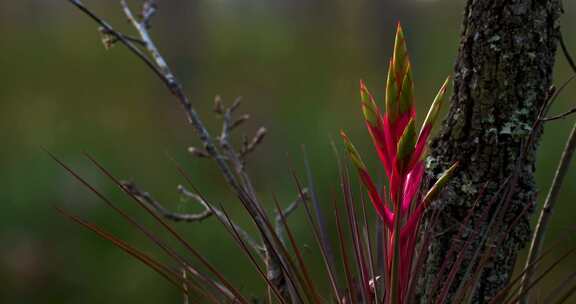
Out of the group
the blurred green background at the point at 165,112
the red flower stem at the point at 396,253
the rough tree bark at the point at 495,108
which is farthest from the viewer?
the blurred green background at the point at 165,112

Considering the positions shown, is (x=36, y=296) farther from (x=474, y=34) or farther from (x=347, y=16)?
(x=347, y=16)

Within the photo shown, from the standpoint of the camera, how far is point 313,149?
12.4ft

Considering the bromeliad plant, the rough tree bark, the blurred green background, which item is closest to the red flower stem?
the bromeliad plant

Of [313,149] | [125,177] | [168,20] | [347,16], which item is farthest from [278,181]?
[347,16]

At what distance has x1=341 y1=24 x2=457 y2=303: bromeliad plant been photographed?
24.6 inches

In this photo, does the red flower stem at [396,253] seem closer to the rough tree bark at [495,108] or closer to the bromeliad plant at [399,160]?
the bromeliad plant at [399,160]

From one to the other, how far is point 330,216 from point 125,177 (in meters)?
1.07

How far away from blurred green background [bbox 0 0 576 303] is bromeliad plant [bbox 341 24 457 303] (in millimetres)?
2271

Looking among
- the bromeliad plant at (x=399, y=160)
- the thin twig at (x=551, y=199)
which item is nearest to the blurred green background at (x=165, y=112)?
the thin twig at (x=551, y=199)

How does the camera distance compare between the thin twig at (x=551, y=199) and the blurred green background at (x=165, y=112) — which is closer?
the thin twig at (x=551, y=199)

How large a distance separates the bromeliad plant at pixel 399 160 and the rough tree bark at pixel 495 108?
13 centimetres

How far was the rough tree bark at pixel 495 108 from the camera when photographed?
2.63ft

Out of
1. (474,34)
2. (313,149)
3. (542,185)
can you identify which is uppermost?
(474,34)

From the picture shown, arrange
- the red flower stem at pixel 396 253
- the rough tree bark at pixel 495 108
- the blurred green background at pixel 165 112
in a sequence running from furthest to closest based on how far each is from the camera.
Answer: the blurred green background at pixel 165 112, the rough tree bark at pixel 495 108, the red flower stem at pixel 396 253
